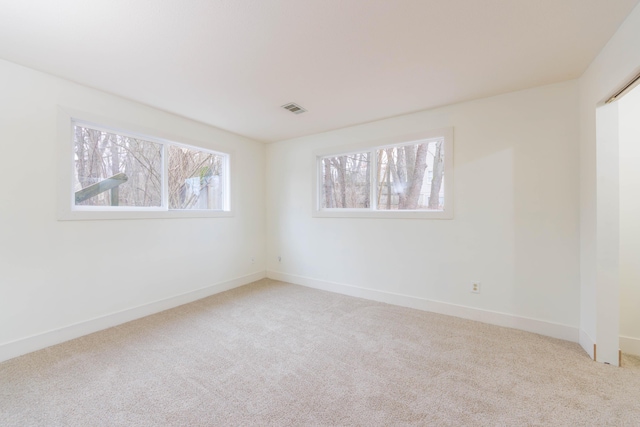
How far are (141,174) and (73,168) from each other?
2.01ft

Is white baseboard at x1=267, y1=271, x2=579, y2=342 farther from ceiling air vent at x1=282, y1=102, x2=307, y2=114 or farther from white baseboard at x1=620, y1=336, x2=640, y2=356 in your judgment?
ceiling air vent at x1=282, y1=102, x2=307, y2=114

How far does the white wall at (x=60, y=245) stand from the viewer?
2.05m

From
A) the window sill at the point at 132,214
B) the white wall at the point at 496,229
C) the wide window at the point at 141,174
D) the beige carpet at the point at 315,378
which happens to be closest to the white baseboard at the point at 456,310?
the white wall at the point at 496,229


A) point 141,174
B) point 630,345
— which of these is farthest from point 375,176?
point 141,174

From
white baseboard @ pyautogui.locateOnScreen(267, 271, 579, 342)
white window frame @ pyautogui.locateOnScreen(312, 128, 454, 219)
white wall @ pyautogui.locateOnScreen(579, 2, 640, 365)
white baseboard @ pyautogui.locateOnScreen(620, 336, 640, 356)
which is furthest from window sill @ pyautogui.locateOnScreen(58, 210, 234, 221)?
white baseboard @ pyautogui.locateOnScreen(620, 336, 640, 356)

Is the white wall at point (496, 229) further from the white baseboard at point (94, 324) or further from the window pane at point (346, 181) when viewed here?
the white baseboard at point (94, 324)

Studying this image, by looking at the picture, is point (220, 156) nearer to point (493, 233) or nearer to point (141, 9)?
point (141, 9)

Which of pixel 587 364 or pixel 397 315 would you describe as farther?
pixel 397 315

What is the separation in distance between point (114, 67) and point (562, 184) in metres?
3.98

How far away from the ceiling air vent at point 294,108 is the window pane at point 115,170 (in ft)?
5.35

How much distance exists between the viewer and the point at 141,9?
4.94 ft

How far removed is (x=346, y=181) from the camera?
3.79 meters

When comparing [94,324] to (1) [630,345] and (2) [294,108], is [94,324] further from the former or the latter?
(1) [630,345]

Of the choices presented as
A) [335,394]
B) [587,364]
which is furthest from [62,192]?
[587,364]
